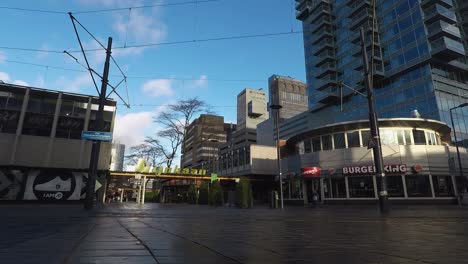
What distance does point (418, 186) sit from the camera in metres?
27.8

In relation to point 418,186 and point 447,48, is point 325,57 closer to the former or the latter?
point 447,48

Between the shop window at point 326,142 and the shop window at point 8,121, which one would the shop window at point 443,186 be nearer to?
the shop window at point 326,142

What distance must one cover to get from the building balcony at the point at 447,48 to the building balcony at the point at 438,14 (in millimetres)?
4354

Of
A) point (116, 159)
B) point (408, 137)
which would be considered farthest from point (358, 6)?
point (116, 159)

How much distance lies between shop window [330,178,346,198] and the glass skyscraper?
1540 centimetres

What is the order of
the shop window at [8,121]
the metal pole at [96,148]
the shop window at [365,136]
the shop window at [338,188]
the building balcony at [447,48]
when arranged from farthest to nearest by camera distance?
the building balcony at [447,48] → the shop window at [338,188] → the shop window at [365,136] → the shop window at [8,121] → the metal pole at [96,148]

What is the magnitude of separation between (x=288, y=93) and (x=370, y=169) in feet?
374

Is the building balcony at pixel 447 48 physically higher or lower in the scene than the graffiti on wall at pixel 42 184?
higher

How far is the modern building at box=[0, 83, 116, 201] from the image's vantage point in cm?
2855

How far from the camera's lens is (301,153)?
35.2 metres

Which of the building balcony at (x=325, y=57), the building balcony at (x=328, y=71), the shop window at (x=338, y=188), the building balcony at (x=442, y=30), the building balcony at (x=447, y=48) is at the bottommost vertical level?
the shop window at (x=338, y=188)

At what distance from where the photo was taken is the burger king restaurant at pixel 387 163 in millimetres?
27859

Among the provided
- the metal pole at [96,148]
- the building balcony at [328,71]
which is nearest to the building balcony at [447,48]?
the building balcony at [328,71]

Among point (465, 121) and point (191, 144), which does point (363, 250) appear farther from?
point (465, 121)
